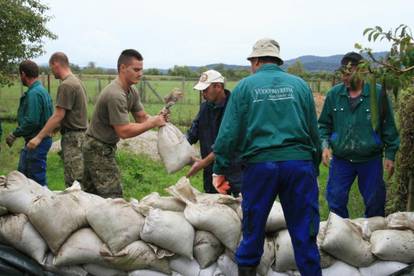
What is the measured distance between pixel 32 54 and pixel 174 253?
12152 millimetres

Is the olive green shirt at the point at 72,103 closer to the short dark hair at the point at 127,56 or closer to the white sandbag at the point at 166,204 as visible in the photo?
the short dark hair at the point at 127,56

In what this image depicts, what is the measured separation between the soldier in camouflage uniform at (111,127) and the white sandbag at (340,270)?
168 centimetres

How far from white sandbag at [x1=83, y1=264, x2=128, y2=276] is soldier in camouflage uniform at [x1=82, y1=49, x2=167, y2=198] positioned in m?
1.03

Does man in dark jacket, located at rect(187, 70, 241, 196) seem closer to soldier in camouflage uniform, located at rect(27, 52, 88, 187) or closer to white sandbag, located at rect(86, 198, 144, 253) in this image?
white sandbag, located at rect(86, 198, 144, 253)

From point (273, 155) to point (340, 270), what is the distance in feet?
3.40

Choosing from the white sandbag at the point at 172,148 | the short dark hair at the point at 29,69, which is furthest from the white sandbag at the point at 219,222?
the short dark hair at the point at 29,69

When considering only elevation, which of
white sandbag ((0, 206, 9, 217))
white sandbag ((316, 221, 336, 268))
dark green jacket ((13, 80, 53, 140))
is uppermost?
dark green jacket ((13, 80, 53, 140))

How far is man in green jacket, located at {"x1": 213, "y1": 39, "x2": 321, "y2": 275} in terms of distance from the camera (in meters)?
3.52

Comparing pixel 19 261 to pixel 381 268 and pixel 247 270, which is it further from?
pixel 381 268

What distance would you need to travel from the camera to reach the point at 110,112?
15.4 ft

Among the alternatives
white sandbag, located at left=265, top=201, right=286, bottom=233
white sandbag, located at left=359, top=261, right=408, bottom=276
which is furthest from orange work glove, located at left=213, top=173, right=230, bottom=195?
white sandbag, located at left=359, top=261, right=408, bottom=276

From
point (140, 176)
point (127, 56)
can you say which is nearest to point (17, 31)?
point (140, 176)

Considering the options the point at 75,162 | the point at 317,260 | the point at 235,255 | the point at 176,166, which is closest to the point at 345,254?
the point at 317,260

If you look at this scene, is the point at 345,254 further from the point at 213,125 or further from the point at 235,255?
the point at 213,125
